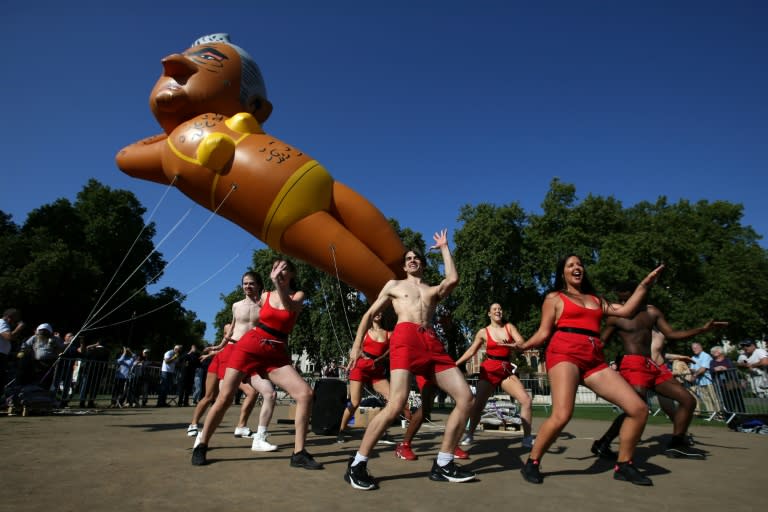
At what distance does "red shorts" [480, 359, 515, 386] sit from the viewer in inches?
240

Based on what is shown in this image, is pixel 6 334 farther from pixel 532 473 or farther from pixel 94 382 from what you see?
pixel 532 473

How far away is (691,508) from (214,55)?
1029cm

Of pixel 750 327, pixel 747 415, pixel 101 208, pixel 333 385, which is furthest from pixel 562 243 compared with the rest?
pixel 101 208

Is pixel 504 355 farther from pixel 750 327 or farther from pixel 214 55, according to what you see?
pixel 750 327

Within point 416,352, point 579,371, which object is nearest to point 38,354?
point 416,352

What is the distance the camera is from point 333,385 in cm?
785

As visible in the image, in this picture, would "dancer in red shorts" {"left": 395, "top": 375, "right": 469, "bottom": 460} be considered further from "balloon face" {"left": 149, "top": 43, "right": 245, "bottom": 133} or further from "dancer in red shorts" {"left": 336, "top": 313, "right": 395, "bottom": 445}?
"balloon face" {"left": 149, "top": 43, "right": 245, "bottom": 133}

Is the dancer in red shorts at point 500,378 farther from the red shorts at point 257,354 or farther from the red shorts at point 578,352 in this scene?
the red shorts at point 257,354

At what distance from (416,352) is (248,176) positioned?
5261 mm

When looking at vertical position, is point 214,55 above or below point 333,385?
above

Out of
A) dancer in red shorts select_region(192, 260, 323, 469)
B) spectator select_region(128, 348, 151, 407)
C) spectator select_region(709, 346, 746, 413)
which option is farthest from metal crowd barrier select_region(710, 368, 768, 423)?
spectator select_region(128, 348, 151, 407)

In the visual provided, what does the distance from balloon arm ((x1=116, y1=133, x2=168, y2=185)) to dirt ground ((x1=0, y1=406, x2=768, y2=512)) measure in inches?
197

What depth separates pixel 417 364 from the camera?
403cm

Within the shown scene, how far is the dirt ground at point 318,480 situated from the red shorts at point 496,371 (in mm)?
942
